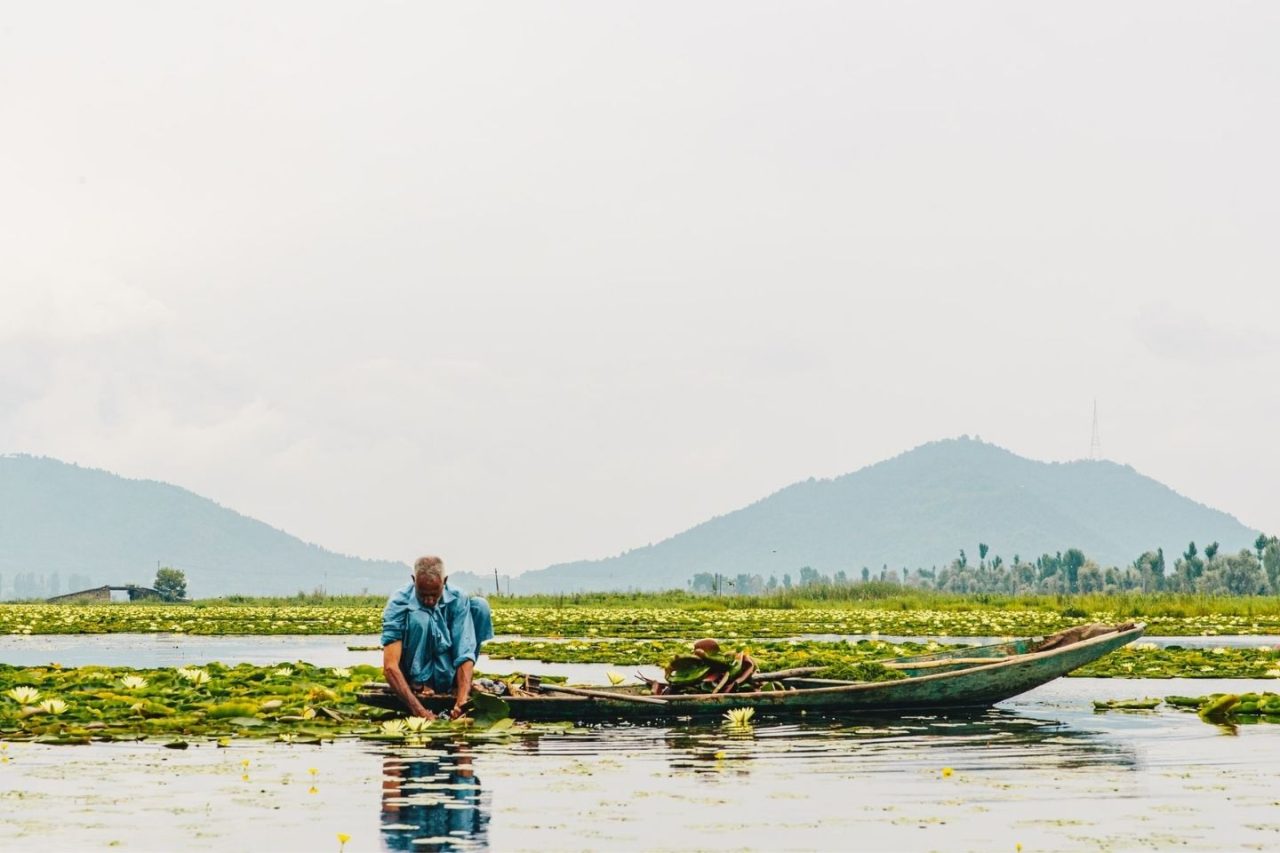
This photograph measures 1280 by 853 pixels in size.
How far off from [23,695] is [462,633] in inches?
184

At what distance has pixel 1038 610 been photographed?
55062mm

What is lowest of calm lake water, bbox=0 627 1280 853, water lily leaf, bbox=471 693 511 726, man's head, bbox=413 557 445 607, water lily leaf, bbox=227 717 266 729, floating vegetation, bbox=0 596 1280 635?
calm lake water, bbox=0 627 1280 853

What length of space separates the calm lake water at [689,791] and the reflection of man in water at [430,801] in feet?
0.10

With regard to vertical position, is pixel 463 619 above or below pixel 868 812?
above

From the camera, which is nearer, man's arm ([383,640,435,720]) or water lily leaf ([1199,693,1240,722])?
man's arm ([383,640,435,720])

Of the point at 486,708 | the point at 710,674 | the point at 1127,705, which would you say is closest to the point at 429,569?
the point at 486,708

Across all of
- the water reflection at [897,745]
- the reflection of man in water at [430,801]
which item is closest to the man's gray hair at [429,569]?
the reflection of man in water at [430,801]

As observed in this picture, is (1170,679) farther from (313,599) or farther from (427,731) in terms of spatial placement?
(313,599)

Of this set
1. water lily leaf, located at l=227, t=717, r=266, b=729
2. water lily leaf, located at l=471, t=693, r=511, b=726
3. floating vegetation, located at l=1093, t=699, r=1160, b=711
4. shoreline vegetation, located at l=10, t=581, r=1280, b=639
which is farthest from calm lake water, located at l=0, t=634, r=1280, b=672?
floating vegetation, located at l=1093, t=699, r=1160, b=711

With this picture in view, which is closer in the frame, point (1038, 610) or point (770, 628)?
point (770, 628)

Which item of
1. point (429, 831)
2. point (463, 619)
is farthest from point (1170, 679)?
point (429, 831)

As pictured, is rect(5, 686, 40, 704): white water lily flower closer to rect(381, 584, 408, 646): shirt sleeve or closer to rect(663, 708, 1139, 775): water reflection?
rect(381, 584, 408, 646): shirt sleeve

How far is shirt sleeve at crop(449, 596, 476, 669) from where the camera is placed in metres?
14.8

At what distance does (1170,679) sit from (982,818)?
1410cm
